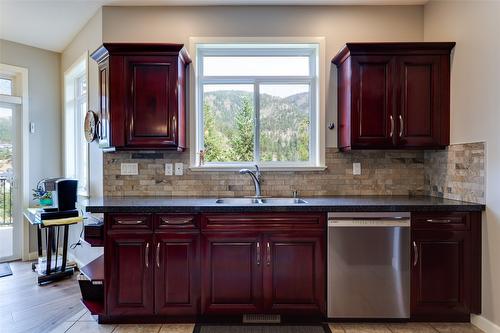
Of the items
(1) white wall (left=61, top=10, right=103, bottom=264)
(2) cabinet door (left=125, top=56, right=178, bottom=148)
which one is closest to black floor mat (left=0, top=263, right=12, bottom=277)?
(1) white wall (left=61, top=10, right=103, bottom=264)

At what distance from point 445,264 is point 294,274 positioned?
1166 mm

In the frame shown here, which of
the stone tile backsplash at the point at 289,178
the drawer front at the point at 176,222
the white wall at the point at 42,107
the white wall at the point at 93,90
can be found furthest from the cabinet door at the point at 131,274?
the white wall at the point at 42,107

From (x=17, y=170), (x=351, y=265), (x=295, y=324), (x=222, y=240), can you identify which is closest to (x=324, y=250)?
(x=351, y=265)

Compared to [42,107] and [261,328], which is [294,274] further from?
[42,107]

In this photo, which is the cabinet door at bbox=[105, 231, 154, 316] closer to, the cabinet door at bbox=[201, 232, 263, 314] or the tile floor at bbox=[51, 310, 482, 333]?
the tile floor at bbox=[51, 310, 482, 333]

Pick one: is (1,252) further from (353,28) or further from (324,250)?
(353,28)

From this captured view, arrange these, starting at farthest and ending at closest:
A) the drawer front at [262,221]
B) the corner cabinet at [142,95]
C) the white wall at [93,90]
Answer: the white wall at [93,90] → the corner cabinet at [142,95] → the drawer front at [262,221]

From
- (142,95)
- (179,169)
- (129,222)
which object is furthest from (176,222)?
(142,95)

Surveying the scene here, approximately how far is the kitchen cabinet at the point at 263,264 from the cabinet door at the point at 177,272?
0.26 feet

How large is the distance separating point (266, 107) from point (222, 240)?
59.3 inches

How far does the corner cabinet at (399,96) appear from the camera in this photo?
266 centimetres

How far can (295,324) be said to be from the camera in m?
2.36

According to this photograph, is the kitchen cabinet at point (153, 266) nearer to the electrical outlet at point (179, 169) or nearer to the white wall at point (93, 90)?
the electrical outlet at point (179, 169)

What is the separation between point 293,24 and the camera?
119 inches
